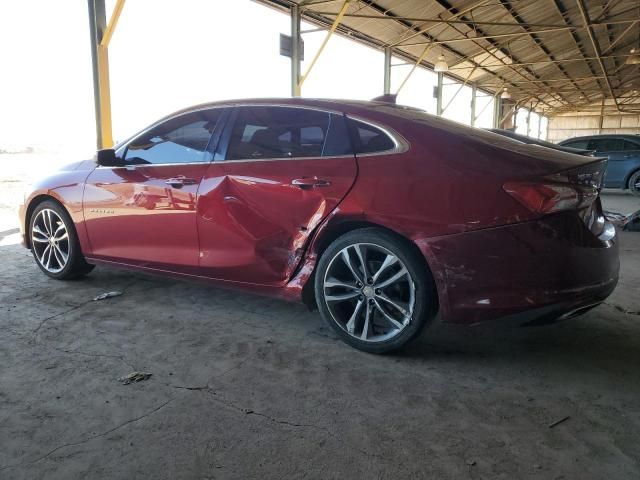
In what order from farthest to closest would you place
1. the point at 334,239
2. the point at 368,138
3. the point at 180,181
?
the point at 180,181
the point at 334,239
the point at 368,138

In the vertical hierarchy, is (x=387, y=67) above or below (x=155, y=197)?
above

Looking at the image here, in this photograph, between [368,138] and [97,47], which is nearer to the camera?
[368,138]

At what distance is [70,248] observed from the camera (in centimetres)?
378

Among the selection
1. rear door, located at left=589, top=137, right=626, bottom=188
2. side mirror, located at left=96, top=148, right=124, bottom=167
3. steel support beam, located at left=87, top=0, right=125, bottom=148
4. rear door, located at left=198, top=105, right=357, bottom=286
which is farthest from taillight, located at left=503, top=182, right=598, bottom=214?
rear door, located at left=589, top=137, right=626, bottom=188

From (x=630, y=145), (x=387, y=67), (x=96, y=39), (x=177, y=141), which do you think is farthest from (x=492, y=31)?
(x=177, y=141)

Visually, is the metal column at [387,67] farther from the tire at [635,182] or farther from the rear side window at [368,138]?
the rear side window at [368,138]

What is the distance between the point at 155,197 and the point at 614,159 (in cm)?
1132

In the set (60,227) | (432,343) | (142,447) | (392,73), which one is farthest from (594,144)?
(142,447)

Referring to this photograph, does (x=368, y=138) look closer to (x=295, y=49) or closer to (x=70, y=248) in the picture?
(x=70, y=248)

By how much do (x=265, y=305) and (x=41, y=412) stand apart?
1.62 metres

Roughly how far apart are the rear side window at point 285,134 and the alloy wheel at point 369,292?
0.59m

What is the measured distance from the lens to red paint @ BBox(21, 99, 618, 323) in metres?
2.22

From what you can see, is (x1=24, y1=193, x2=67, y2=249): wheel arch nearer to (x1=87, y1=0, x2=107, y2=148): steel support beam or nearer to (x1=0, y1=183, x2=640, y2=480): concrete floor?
(x1=0, y1=183, x2=640, y2=480): concrete floor

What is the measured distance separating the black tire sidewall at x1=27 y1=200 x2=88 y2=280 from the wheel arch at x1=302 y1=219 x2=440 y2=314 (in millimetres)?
2114
